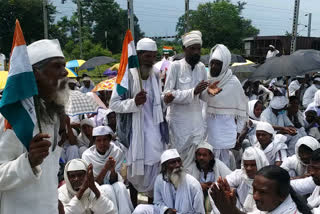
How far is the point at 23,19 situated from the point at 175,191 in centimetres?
3863

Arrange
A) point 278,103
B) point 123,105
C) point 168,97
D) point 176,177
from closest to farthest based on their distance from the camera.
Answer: point 176,177 < point 123,105 < point 168,97 < point 278,103

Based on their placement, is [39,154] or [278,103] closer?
[39,154]

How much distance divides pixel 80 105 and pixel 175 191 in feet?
7.24

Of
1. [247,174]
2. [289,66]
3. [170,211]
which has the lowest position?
[170,211]

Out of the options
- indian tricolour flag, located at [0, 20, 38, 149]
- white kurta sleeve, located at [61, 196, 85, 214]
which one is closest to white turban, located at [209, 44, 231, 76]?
white kurta sleeve, located at [61, 196, 85, 214]

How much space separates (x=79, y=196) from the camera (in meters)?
3.73

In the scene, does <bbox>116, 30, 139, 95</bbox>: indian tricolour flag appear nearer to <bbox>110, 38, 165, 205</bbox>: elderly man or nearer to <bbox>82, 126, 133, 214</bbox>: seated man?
<bbox>110, 38, 165, 205</bbox>: elderly man

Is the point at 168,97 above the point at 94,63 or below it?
below

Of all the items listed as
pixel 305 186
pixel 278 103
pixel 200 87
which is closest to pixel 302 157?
pixel 305 186

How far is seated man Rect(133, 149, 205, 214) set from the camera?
14.0 feet

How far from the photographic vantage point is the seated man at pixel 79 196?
3.76 m

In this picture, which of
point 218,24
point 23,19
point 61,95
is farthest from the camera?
point 218,24

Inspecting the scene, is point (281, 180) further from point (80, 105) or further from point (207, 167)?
point (80, 105)

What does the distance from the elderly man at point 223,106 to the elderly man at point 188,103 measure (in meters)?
0.23
